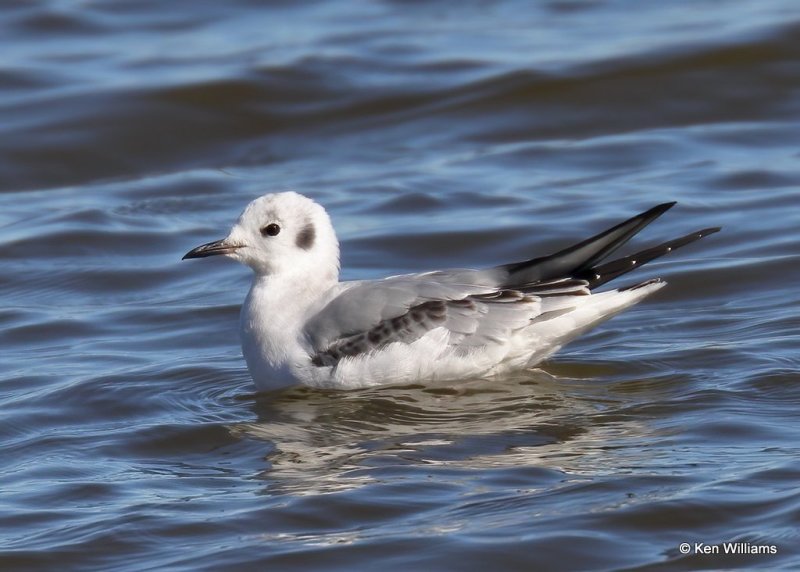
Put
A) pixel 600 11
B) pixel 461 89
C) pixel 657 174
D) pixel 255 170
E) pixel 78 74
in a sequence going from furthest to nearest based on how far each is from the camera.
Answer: pixel 600 11 → pixel 78 74 → pixel 461 89 → pixel 255 170 → pixel 657 174

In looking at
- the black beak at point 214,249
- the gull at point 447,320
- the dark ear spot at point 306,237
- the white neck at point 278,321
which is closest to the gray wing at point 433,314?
the gull at point 447,320

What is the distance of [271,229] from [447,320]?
1.13 meters

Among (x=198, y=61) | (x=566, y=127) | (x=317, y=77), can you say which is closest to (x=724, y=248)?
(x=566, y=127)

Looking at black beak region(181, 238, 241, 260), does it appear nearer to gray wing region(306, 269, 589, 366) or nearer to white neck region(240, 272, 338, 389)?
white neck region(240, 272, 338, 389)

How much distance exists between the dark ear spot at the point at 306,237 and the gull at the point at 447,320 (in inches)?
14.1

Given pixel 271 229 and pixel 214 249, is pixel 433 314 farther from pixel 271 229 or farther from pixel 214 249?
pixel 214 249

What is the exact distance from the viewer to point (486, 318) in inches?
298

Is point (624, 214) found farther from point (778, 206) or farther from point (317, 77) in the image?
point (317, 77)

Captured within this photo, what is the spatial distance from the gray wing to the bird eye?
672 mm

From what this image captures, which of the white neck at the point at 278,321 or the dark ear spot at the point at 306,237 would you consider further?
the dark ear spot at the point at 306,237

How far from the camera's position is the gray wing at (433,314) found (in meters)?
7.50

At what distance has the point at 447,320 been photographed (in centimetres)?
754

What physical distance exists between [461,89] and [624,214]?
149 inches

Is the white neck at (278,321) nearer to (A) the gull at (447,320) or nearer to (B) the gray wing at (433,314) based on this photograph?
(A) the gull at (447,320)
